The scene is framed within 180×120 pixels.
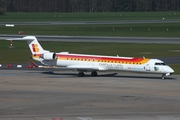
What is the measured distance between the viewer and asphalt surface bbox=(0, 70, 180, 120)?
34.7 m

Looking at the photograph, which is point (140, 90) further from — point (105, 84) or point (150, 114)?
point (150, 114)

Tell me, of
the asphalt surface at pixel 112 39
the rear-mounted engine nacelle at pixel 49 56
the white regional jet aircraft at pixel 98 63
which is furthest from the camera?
the asphalt surface at pixel 112 39

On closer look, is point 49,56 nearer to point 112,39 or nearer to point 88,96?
point 88,96

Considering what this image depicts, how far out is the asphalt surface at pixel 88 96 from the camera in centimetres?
3466

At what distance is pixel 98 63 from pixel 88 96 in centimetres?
1517

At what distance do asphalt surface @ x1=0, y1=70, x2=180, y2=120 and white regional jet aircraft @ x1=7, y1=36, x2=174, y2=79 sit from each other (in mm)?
1045

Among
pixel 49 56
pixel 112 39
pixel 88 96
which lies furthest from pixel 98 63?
pixel 112 39

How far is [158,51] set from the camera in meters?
82.7

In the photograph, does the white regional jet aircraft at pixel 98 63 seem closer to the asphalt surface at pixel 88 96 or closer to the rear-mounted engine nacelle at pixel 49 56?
the rear-mounted engine nacelle at pixel 49 56

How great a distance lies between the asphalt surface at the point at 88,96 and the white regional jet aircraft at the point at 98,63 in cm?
104

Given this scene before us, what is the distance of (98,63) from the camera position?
57812 millimetres

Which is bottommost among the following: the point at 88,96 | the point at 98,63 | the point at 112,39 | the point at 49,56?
the point at 88,96

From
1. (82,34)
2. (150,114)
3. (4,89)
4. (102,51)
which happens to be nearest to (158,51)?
(102,51)

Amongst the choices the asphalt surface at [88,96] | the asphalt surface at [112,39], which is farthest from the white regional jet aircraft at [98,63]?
the asphalt surface at [112,39]
